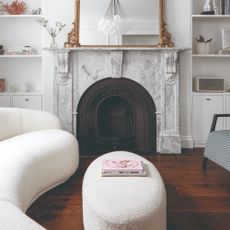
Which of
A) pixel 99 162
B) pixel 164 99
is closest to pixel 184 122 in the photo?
pixel 164 99

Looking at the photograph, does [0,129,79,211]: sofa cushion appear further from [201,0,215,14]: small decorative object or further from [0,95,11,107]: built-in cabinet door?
[201,0,215,14]: small decorative object

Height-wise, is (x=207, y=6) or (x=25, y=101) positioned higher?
(x=207, y=6)

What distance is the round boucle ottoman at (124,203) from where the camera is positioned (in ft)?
5.32

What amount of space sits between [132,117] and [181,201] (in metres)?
2.06

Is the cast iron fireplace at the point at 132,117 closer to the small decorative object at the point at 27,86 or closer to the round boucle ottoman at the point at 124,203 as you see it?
the small decorative object at the point at 27,86

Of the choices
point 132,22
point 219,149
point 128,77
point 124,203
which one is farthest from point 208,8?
point 124,203

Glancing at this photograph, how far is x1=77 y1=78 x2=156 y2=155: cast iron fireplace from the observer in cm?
445

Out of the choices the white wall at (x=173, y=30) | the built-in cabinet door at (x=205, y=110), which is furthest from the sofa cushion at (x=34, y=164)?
the built-in cabinet door at (x=205, y=110)

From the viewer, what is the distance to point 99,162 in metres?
2.47

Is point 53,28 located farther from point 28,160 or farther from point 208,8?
point 28,160

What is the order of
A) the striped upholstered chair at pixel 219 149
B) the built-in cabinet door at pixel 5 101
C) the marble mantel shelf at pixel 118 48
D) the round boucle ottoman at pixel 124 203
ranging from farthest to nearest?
1. the built-in cabinet door at pixel 5 101
2. the marble mantel shelf at pixel 118 48
3. the striped upholstered chair at pixel 219 149
4. the round boucle ottoman at pixel 124 203

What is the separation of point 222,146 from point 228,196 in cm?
52

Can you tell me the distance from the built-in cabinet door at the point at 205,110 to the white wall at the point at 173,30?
9 cm

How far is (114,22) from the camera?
172 inches
